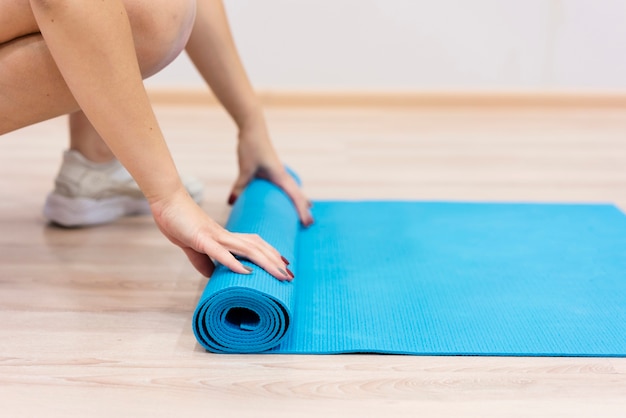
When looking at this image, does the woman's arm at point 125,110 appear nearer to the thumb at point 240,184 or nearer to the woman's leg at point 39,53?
the woman's leg at point 39,53

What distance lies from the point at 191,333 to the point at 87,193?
0.62m

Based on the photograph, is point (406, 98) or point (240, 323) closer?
point (240, 323)

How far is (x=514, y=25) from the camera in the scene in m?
3.26

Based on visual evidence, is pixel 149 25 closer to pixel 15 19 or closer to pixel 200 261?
pixel 15 19

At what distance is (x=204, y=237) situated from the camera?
118 centimetres

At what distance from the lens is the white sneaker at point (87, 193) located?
1.72m

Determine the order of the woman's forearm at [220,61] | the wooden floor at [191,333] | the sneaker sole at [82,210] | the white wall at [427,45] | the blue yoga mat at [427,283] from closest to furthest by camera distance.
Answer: the wooden floor at [191,333], the blue yoga mat at [427,283], the woman's forearm at [220,61], the sneaker sole at [82,210], the white wall at [427,45]

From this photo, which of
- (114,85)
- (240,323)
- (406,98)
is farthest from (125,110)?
(406,98)

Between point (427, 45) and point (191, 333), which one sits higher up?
point (191, 333)

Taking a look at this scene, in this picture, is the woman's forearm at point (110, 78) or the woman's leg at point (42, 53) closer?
the woman's forearm at point (110, 78)

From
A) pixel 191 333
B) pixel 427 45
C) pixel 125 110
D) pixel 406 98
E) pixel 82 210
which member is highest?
pixel 125 110

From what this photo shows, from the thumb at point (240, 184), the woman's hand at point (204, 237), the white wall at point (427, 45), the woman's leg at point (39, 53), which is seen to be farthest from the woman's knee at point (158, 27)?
the white wall at point (427, 45)

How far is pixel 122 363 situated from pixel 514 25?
102 inches

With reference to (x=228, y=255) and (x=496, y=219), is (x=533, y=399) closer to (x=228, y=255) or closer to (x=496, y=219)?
(x=228, y=255)
